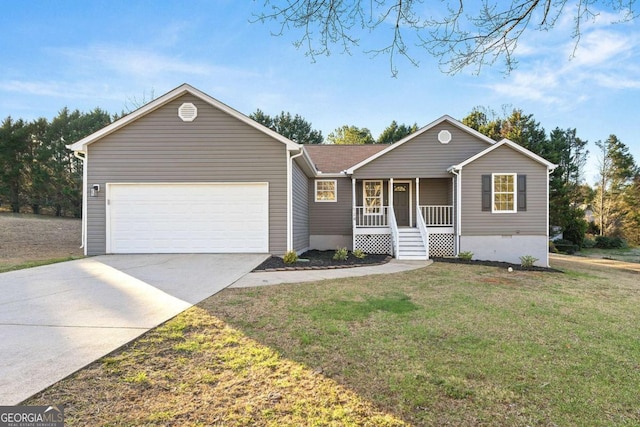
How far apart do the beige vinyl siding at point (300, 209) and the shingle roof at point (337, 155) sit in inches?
56.1

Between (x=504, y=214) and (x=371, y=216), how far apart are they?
4.98 m

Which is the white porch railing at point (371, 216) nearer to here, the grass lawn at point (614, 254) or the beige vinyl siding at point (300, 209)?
the beige vinyl siding at point (300, 209)

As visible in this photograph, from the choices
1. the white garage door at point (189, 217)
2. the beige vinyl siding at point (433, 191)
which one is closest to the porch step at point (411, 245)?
the beige vinyl siding at point (433, 191)

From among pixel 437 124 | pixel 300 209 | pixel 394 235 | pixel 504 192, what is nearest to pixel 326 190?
pixel 300 209

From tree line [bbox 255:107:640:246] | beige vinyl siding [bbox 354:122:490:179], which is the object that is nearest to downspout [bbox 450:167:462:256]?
beige vinyl siding [bbox 354:122:490:179]

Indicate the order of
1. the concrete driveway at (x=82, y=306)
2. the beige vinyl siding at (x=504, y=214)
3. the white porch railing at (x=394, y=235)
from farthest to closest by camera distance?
the beige vinyl siding at (x=504, y=214) → the white porch railing at (x=394, y=235) → the concrete driveway at (x=82, y=306)

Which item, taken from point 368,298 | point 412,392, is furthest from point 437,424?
point 368,298

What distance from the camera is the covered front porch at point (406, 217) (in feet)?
39.0

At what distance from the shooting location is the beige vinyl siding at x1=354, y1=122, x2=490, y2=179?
12.8m

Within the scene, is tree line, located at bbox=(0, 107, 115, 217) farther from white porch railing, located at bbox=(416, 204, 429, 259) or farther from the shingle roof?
white porch railing, located at bbox=(416, 204, 429, 259)

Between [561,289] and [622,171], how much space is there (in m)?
34.5

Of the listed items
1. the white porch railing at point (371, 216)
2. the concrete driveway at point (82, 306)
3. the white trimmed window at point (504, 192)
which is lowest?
the concrete driveway at point (82, 306)

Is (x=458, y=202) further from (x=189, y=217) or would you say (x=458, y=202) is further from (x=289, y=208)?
(x=189, y=217)

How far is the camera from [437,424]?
2.13 m
